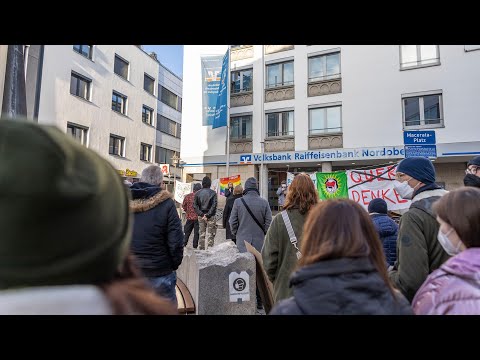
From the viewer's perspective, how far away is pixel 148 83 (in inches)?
1022

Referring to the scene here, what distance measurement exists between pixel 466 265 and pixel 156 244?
2404 mm

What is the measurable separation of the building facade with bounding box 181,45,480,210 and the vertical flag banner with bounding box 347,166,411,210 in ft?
32.1

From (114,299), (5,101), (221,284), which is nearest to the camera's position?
(114,299)

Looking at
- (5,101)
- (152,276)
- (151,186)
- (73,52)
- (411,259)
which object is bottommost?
(152,276)

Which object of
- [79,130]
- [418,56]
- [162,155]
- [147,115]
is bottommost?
[162,155]

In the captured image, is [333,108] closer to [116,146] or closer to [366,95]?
[366,95]

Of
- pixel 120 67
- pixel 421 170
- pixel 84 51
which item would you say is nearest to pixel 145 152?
pixel 120 67

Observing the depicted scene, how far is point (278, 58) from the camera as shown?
19.6m

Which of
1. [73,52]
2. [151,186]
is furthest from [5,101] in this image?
[73,52]

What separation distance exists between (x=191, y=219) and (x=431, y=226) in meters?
6.74

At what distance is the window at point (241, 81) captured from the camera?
20.5m

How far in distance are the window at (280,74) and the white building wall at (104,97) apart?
9.38 metres
